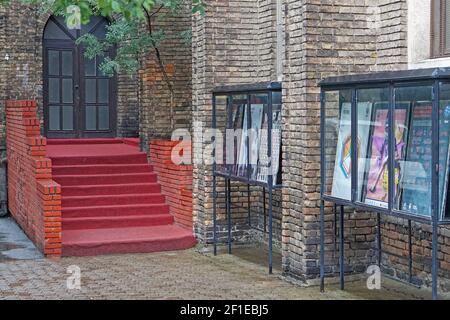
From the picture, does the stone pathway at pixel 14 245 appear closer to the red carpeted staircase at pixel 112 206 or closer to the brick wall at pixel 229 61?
the red carpeted staircase at pixel 112 206

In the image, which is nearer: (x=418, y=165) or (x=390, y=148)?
(x=418, y=165)

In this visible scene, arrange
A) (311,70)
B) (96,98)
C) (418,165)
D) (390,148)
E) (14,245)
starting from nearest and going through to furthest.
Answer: (418,165) → (390,148) → (311,70) → (14,245) → (96,98)

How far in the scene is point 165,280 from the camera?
955 cm

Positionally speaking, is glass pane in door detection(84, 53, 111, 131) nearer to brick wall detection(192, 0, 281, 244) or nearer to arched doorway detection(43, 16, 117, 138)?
arched doorway detection(43, 16, 117, 138)

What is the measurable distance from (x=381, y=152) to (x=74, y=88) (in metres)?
11.3

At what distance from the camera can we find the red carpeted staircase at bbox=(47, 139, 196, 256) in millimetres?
11633

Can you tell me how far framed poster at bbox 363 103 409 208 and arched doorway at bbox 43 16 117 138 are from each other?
36.0 feet

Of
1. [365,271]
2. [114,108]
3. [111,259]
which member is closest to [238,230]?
[111,259]

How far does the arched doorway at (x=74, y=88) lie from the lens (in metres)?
17.6

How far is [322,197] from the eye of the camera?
862 centimetres

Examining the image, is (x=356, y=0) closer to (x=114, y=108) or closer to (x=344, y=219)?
(x=344, y=219)

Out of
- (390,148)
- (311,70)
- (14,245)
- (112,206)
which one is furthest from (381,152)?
(14,245)

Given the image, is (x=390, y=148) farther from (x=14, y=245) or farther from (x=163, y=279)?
(x=14, y=245)

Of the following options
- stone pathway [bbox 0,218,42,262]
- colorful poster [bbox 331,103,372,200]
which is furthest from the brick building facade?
stone pathway [bbox 0,218,42,262]
